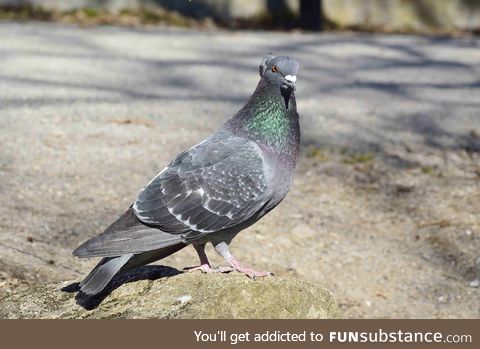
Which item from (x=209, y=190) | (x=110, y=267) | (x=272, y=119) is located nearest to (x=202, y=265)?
(x=209, y=190)

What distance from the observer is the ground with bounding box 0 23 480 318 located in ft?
17.5

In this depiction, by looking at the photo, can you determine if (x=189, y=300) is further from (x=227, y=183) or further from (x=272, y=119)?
(x=272, y=119)

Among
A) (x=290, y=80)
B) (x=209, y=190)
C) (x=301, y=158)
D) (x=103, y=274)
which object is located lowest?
(x=301, y=158)

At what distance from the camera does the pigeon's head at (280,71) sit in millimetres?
3736

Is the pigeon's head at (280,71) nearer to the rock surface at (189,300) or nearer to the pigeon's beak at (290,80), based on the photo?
the pigeon's beak at (290,80)

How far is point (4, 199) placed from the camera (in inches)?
220

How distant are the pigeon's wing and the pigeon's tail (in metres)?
0.15

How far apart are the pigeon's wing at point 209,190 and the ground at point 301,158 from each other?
119 cm

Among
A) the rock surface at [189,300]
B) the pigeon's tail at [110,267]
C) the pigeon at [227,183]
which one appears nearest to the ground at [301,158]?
the rock surface at [189,300]

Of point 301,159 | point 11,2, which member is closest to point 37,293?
point 301,159

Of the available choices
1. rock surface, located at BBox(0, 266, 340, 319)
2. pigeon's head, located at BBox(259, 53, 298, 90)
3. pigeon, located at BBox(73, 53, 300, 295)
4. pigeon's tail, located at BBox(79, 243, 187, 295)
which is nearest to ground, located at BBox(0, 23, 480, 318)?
rock surface, located at BBox(0, 266, 340, 319)

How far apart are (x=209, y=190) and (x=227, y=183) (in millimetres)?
81

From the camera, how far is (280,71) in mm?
3766

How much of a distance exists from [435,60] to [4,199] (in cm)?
622
